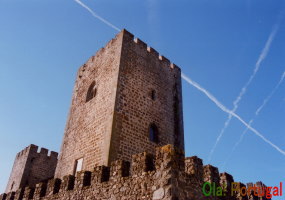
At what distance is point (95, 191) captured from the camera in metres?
6.64

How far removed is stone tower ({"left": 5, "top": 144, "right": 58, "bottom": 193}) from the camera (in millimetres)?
18938

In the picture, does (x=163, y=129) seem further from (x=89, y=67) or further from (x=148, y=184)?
(x=148, y=184)

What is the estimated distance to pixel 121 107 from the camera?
10688 mm

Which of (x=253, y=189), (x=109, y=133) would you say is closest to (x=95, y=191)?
(x=109, y=133)

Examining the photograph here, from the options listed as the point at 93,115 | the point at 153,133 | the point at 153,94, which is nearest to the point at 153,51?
the point at 153,94

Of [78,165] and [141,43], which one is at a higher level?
[141,43]

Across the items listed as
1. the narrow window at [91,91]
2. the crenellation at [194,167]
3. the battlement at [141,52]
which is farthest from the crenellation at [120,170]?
the battlement at [141,52]

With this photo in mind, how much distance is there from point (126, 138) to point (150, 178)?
4703 millimetres

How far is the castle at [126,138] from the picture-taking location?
18.8 feet

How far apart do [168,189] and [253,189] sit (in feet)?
13.4

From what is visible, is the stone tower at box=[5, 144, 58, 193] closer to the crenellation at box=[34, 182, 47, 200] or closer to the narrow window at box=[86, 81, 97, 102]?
the narrow window at box=[86, 81, 97, 102]

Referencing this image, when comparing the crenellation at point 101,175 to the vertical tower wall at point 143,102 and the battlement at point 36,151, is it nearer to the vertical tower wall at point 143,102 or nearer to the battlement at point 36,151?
the vertical tower wall at point 143,102

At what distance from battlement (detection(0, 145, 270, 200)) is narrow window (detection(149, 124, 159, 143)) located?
454 cm

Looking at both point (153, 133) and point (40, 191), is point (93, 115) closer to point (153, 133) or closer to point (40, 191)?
point (153, 133)
